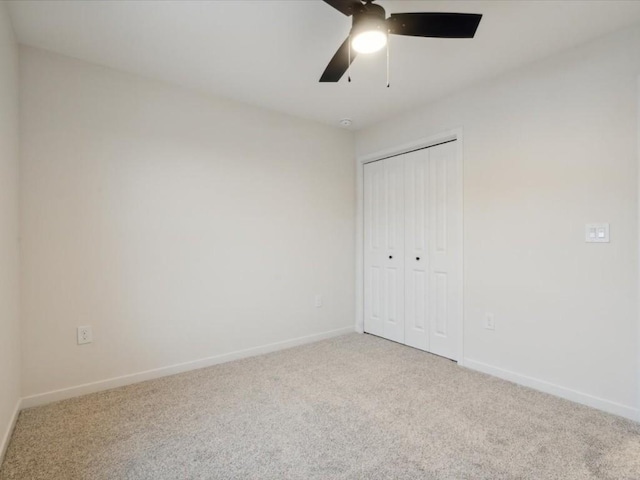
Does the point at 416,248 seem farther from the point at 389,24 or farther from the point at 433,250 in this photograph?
the point at 389,24

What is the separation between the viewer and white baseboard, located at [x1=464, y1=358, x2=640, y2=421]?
2.07 meters

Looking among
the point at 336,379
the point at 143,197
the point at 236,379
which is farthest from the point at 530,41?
the point at 236,379

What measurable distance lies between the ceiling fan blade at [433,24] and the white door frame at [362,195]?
1400mm

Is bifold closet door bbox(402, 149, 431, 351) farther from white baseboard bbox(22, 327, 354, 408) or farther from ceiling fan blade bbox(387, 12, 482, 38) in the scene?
ceiling fan blade bbox(387, 12, 482, 38)

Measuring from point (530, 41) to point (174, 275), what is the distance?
119 inches

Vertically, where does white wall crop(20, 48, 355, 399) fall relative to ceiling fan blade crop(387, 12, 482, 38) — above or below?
below

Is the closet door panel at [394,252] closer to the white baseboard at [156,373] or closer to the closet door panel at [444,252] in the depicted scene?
the closet door panel at [444,252]

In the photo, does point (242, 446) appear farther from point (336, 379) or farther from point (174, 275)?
point (174, 275)

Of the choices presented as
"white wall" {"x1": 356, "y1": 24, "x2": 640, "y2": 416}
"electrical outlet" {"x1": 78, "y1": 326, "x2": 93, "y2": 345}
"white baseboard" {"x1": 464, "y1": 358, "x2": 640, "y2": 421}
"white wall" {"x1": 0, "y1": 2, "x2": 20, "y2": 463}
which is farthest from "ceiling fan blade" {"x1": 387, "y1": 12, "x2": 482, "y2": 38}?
"electrical outlet" {"x1": 78, "y1": 326, "x2": 93, "y2": 345}

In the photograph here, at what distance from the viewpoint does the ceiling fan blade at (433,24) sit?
154cm

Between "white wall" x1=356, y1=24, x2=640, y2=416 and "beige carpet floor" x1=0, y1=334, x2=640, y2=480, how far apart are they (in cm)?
27

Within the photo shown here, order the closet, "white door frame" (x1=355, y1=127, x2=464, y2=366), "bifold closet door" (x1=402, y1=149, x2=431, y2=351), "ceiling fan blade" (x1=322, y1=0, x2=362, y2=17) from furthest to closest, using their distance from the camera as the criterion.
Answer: "bifold closet door" (x1=402, y1=149, x2=431, y2=351), the closet, "white door frame" (x1=355, y1=127, x2=464, y2=366), "ceiling fan blade" (x1=322, y1=0, x2=362, y2=17)

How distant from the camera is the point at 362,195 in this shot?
12.9ft

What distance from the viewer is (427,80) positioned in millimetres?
2723
